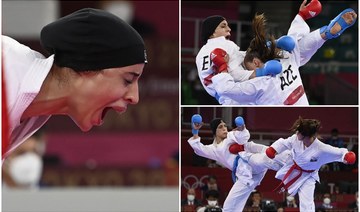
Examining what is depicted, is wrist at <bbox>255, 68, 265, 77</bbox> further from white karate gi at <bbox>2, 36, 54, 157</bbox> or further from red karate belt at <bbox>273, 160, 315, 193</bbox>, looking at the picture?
white karate gi at <bbox>2, 36, 54, 157</bbox>

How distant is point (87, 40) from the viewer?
823 mm

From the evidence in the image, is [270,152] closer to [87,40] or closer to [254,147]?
[254,147]

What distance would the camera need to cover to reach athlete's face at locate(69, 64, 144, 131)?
826 mm

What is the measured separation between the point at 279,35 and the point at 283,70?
0.83 feet

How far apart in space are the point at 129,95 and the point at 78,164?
427 centimetres

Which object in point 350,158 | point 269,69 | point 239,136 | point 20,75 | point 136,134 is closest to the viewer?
point 20,75

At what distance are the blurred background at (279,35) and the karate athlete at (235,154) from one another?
11 centimetres

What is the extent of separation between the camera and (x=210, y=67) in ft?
5.70

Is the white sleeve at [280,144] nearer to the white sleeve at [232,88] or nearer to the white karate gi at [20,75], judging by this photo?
the white sleeve at [232,88]

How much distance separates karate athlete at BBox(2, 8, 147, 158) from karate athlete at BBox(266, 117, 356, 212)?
99 cm

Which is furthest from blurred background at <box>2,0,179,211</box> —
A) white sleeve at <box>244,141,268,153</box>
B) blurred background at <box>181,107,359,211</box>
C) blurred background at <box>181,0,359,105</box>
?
white sleeve at <box>244,141,268,153</box>

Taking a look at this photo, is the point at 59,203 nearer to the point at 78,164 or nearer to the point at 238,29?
the point at 238,29

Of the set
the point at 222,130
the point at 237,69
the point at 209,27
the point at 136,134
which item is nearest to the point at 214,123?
the point at 222,130

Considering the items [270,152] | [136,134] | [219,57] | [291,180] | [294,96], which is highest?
[219,57]
